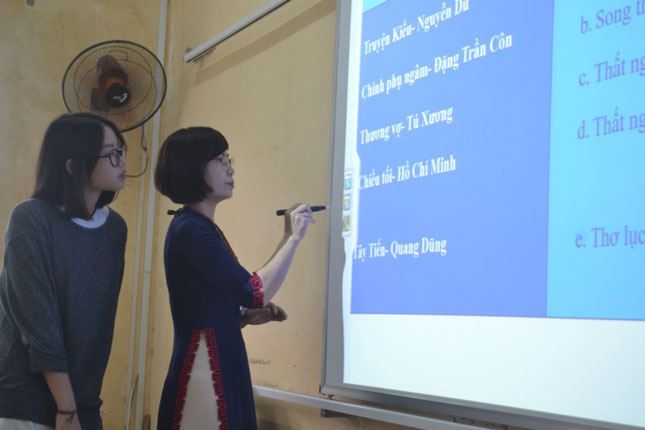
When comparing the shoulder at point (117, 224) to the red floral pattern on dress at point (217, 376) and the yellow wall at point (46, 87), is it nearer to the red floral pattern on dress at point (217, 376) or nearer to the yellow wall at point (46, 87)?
the red floral pattern on dress at point (217, 376)

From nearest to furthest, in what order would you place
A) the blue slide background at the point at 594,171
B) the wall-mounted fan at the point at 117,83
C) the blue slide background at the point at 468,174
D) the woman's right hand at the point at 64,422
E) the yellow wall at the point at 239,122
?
the blue slide background at the point at 594,171 → the woman's right hand at the point at 64,422 → the blue slide background at the point at 468,174 → the yellow wall at the point at 239,122 → the wall-mounted fan at the point at 117,83

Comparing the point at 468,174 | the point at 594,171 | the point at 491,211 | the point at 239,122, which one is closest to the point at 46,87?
the point at 239,122

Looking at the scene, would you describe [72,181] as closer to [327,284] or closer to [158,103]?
[327,284]

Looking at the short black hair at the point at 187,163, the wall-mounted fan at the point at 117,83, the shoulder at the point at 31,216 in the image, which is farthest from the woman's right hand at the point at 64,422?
the wall-mounted fan at the point at 117,83

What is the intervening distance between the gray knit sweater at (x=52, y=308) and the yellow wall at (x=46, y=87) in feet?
5.55

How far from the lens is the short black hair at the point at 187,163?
182cm

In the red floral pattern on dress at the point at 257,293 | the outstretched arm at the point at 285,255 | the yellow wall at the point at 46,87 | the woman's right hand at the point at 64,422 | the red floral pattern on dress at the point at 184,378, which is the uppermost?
the yellow wall at the point at 46,87

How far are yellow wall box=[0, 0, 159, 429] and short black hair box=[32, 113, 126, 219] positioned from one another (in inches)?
63.3

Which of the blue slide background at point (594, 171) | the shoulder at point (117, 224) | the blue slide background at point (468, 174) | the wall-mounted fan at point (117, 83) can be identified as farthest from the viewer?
the wall-mounted fan at point (117, 83)

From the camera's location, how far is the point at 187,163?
6.01 ft

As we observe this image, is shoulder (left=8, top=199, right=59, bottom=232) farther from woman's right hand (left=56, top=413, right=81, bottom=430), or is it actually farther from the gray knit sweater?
woman's right hand (left=56, top=413, right=81, bottom=430)

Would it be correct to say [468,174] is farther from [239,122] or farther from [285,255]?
[239,122]

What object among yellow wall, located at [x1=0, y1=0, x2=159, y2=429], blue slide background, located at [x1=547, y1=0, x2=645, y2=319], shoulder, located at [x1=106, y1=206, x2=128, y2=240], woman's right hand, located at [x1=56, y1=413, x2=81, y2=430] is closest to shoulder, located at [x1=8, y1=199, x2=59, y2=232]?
shoulder, located at [x1=106, y1=206, x2=128, y2=240]

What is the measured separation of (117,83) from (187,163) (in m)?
1.63
